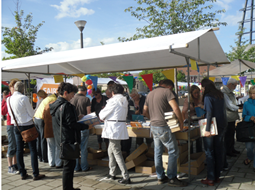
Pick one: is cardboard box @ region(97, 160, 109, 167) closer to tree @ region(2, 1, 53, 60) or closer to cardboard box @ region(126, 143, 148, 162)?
cardboard box @ region(126, 143, 148, 162)

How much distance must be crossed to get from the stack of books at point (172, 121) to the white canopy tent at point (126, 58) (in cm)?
97

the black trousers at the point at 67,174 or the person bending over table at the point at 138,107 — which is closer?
the black trousers at the point at 67,174

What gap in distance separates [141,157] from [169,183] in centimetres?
92

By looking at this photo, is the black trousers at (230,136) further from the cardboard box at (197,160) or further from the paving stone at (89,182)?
the paving stone at (89,182)

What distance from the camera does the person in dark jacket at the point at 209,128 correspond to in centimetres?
345

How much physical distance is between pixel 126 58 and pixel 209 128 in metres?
2.94

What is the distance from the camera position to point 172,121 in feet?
11.4

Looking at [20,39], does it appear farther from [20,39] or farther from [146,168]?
[146,168]

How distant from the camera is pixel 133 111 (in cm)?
519

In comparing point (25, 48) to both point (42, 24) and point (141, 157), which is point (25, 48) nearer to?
point (42, 24)

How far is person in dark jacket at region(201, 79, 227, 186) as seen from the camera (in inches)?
136

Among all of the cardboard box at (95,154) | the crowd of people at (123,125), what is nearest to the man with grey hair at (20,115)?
the crowd of people at (123,125)

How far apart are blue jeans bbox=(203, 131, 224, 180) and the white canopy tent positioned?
4.32ft

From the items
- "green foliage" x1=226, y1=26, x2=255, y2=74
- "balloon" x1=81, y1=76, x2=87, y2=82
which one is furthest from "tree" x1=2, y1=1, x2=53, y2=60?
"green foliage" x1=226, y1=26, x2=255, y2=74
